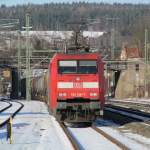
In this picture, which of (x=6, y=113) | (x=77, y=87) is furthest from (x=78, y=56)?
(x=6, y=113)

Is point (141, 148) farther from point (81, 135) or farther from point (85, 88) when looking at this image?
point (85, 88)

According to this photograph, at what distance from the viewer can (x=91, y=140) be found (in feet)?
60.1

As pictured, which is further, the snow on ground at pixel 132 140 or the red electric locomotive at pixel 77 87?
the red electric locomotive at pixel 77 87

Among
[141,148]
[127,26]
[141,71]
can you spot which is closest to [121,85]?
[141,71]

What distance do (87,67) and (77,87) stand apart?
1.12 metres

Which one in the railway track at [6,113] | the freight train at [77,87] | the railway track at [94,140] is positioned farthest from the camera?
the railway track at [6,113]

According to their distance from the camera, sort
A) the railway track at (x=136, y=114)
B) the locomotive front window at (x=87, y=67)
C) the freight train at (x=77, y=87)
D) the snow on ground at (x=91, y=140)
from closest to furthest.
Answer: the snow on ground at (x=91, y=140), the freight train at (x=77, y=87), the locomotive front window at (x=87, y=67), the railway track at (x=136, y=114)

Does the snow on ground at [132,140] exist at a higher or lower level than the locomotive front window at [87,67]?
lower

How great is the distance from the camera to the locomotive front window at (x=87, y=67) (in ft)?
81.1

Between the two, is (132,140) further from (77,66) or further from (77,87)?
(77,66)

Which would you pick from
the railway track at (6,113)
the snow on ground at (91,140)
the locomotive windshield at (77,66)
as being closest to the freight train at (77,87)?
the locomotive windshield at (77,66)

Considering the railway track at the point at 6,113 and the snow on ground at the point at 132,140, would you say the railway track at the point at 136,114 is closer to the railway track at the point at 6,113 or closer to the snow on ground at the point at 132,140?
the railway track at the point at 6,113

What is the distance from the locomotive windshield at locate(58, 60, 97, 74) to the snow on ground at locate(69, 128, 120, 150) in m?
3.15

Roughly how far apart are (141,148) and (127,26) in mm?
120609
